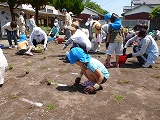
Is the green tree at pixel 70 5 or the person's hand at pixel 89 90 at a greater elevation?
the green tree at pixel 70 5

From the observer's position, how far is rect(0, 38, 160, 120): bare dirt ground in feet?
9.74

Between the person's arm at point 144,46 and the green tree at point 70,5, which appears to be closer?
the person's arm at point 144,46

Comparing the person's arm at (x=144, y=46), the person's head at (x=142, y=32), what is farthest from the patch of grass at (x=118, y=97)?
the person's head at (x=142, y=32)

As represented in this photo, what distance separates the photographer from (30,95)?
370cm

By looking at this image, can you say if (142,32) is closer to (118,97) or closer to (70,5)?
(118,97)

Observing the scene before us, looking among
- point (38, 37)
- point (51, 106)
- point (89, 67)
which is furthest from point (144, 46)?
point (38, 37)

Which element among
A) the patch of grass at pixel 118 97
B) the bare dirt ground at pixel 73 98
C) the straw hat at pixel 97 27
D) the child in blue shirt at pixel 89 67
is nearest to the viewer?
the bare dirt ground at pixel 73 98

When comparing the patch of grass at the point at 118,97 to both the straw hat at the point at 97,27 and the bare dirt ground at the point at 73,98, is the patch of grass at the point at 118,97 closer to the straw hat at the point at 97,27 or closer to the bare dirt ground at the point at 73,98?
the bare dirt ground at the point at 73,98

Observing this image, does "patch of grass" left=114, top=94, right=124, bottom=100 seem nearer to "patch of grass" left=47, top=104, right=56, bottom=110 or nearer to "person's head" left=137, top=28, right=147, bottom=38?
"patch of grass" left=47, top=104, right=56, bottom=110

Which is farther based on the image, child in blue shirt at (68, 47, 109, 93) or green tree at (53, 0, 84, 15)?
green tree at (53, 0, 84, 15)

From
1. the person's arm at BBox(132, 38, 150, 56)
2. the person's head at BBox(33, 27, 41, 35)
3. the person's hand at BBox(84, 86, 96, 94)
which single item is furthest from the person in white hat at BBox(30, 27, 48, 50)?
the person's hand at BBox(84, 86, 96, 94)

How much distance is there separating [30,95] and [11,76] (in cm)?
158

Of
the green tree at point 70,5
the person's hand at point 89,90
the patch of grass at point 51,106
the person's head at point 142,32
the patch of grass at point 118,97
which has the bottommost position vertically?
the patch of grass at point 51,106

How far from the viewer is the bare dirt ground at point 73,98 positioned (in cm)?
297
